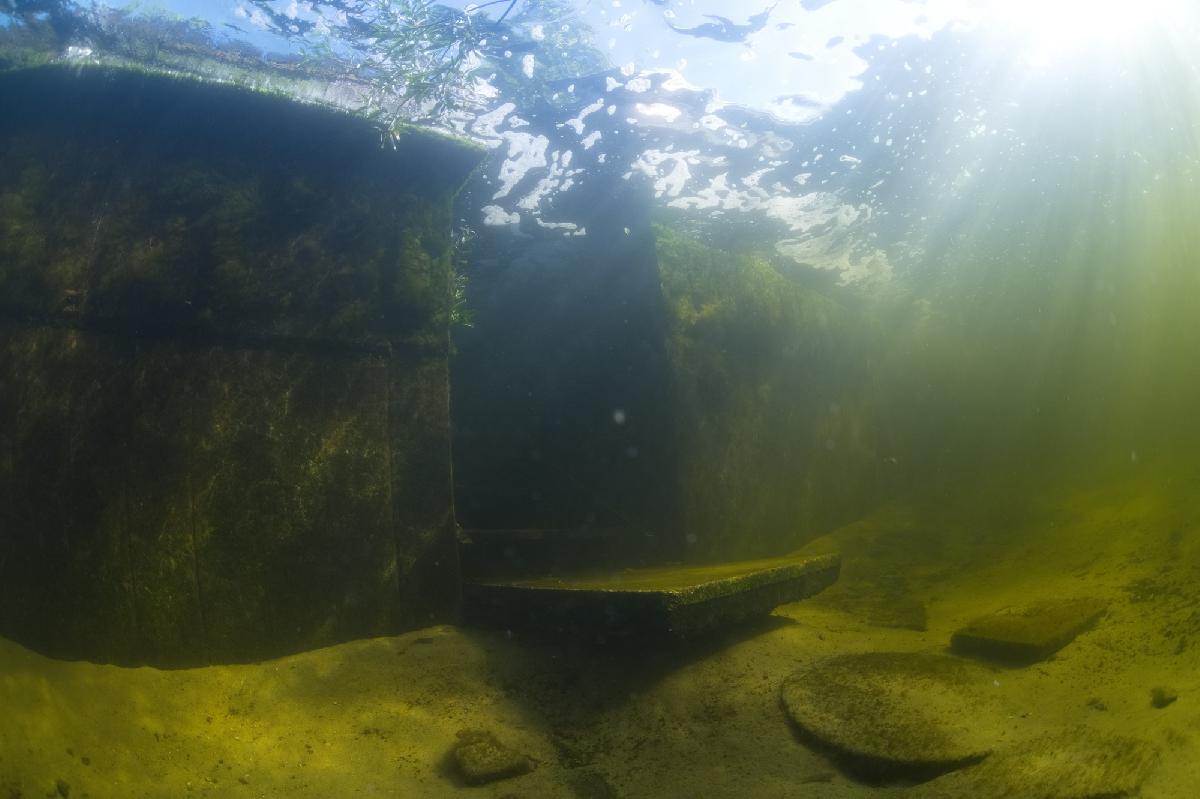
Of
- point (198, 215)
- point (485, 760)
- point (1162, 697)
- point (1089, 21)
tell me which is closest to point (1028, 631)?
point (1162, 697)

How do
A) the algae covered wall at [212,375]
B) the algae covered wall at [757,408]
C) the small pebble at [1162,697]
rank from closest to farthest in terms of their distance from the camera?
the small pebble at [1162,697] → the algae covered wall at [212,375] → the algae covered wall at [757,408]

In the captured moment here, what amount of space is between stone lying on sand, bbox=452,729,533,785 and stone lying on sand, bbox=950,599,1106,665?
3305 mm

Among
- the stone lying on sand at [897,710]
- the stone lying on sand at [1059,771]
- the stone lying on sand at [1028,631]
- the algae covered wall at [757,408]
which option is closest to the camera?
the stone lying on sand at [1059,771]

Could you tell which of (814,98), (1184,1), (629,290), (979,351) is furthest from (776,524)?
(979,351)

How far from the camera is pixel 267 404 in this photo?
4.50m

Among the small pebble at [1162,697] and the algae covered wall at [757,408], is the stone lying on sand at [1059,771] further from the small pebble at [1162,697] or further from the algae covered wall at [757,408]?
the algae covered wall at [757,408]

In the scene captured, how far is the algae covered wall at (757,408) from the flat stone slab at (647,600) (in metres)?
2.02

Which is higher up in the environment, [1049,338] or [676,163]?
[676,163]

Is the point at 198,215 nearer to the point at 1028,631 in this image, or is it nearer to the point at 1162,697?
the point at 1162,697

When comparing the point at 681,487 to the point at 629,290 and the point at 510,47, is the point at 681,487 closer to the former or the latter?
the point at 629,290

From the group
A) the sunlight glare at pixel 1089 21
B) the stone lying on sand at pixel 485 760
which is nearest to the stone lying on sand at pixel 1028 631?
the stone lying on sand at pixel 485 760

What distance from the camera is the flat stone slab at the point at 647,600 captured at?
14.4 ft

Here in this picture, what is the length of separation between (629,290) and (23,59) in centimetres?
586

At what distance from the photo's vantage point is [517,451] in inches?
367
